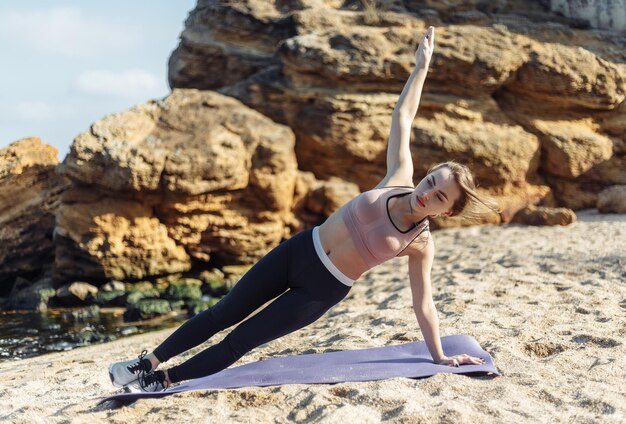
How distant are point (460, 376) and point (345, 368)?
0.68 meters

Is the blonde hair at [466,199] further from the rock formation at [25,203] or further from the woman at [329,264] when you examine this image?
the rock formation at [25,203]

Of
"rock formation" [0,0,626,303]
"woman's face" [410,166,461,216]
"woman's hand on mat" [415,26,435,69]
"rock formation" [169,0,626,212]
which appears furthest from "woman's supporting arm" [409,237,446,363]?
"rock formation" [169,0,626,212]

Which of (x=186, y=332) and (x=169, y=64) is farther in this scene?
(x=169, y=64)

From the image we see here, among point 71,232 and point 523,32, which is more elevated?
point 523,32

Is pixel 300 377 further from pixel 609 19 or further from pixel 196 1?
pixel 196 1

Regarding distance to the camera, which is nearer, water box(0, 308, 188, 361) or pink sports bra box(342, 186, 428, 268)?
pink sports bra box(342, 186, 428, 268)

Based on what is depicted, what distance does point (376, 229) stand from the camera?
363cm

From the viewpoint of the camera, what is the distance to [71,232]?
38.7 feet

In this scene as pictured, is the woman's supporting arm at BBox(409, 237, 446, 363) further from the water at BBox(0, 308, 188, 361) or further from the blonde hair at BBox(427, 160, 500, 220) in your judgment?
the water at BBox(0, 308, 188, 361)

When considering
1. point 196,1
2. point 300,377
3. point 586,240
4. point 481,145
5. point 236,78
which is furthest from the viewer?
point 196,1

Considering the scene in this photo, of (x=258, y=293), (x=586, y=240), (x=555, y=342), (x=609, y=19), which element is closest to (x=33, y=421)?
(x=258, y=293)

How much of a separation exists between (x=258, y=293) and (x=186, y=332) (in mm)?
453

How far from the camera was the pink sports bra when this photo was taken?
11.9ft

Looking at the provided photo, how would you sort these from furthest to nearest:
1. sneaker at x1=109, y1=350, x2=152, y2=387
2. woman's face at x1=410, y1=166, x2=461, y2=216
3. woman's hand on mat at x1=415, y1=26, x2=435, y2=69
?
woman's hand on mat at x1=415, y1=26, x2=435, y2=69 → sneaker at x1=109, y1=350, x2=152, y2=387 → woman's face at x1=410, y1=166, x2=461, y2=216
